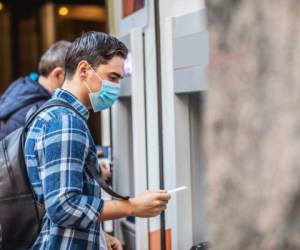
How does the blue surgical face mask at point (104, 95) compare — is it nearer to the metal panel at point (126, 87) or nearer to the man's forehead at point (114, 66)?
the man's forehead at point (114, 66)

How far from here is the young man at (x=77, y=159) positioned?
2584 millimetres

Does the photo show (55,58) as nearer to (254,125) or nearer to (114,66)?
(114,66)

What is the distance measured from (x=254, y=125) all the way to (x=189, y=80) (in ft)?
7.87

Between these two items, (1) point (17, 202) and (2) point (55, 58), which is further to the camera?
(2) point (55, 58)

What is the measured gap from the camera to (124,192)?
17.6 feet

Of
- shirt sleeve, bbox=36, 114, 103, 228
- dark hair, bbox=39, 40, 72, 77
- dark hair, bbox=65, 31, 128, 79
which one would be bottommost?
shirt sleeve, bbox=36, 114, 103, 228

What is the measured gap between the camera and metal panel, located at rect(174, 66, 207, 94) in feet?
11.9

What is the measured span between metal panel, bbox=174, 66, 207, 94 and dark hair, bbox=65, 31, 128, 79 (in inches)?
31.2

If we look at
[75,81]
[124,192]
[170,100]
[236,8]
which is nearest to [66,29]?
[124,192]

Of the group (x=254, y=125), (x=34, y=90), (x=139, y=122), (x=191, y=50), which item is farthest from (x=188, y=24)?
(x=254, y=125)

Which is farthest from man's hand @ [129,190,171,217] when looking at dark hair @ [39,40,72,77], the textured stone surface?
dark hair @ [39,40,72,77]

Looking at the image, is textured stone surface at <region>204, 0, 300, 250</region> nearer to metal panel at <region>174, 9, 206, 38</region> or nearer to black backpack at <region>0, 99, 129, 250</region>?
black backpack at <region>0, 99, 129, 250</region>

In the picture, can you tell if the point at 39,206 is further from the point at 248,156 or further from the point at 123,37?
the point at 123,37

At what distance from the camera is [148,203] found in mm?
2762
